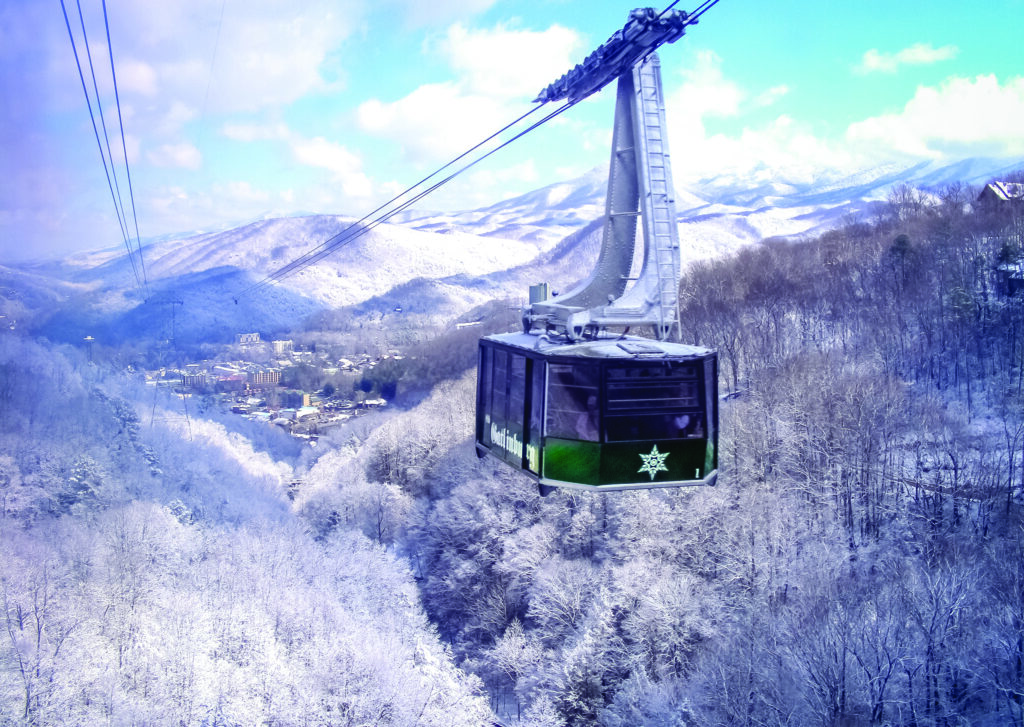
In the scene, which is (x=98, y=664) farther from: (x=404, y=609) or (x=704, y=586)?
(x=704, y=586)

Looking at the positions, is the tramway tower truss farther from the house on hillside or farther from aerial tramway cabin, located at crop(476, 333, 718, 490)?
the house on hillside

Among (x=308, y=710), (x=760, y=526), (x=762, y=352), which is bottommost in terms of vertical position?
(x=308, y=710)

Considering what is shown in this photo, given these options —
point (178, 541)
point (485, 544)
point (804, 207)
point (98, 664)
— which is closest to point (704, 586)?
point (485, 544)

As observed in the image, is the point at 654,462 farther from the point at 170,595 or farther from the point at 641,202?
the point at 170,595

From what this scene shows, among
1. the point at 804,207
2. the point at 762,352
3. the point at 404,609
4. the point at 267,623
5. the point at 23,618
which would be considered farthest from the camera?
the point at 804,207

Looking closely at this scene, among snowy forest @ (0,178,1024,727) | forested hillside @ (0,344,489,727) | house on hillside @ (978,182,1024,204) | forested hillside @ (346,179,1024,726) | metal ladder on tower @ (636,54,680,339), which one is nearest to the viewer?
metal ladder on tower @ (636,54,680,339)

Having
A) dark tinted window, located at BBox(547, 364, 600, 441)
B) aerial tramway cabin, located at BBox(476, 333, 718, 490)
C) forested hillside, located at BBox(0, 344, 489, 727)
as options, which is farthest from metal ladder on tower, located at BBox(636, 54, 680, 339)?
forested hillside, located at BBox(0, 344, 489, 727)
